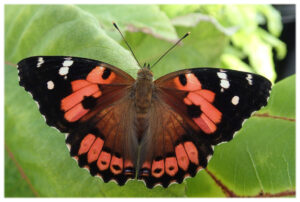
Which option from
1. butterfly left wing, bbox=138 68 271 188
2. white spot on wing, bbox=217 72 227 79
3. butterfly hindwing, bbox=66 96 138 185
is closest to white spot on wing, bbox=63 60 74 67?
butterfly hindwing, bbox=66 96 138 185

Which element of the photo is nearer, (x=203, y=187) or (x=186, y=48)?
(x=203, y=187)

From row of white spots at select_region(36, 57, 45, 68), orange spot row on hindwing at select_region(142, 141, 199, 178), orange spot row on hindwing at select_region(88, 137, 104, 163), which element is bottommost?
orange spot row on hindwing at select_region(142, 141, 199, 178)

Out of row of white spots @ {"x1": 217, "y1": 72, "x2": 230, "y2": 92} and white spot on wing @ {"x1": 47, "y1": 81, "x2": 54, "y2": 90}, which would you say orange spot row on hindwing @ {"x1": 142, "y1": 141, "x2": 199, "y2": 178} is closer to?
row of white spots @ {"x1": 217, "y1": 72, "x2": 230, "y2": 92}

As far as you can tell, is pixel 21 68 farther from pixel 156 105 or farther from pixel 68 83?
pixel 156 105

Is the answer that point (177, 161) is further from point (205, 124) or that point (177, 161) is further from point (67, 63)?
point (67, 63)

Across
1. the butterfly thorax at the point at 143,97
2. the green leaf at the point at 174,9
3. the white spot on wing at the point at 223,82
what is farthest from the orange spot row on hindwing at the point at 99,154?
the green leaf at the point at 174,9

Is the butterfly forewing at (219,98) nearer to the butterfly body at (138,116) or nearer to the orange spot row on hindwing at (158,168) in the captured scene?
the butterfly body at (138,116)

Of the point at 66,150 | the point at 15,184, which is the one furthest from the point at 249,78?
the point at 15,184

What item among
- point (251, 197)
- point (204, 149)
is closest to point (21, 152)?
point (204, 149)
